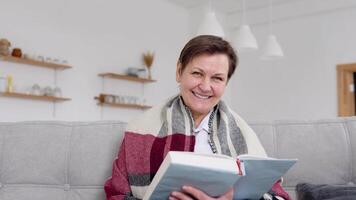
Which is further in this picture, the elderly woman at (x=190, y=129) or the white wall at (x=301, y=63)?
the white wall at (x=301, y=63)

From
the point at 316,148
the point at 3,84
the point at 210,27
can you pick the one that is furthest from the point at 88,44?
the point at 316,148

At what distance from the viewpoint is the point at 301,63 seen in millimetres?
6508

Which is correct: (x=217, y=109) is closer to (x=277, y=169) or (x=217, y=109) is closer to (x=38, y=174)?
(x=277, y=169)

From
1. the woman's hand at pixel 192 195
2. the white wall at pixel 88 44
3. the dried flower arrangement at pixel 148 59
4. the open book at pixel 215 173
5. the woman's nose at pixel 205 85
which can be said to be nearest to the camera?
the open book at pixel 215 173

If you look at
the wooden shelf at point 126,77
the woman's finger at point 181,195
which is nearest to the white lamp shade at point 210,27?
the wooden shelf at point 126,77

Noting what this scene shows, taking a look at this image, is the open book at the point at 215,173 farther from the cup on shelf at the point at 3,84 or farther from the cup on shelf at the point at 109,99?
the cup on shelf at the point at 109,99

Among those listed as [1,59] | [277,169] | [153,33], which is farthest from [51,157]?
[153,33]

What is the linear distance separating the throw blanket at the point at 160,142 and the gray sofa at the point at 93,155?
0.20 m

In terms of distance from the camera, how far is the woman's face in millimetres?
1539

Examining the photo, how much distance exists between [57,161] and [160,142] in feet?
1.62

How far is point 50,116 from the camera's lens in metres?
5.23

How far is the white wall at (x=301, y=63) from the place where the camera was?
622cm

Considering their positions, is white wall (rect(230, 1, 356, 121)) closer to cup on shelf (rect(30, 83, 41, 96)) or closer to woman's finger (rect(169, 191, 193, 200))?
cup on shelf (rect(30, 83, 41, 96))

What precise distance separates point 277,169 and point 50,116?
435 cm
